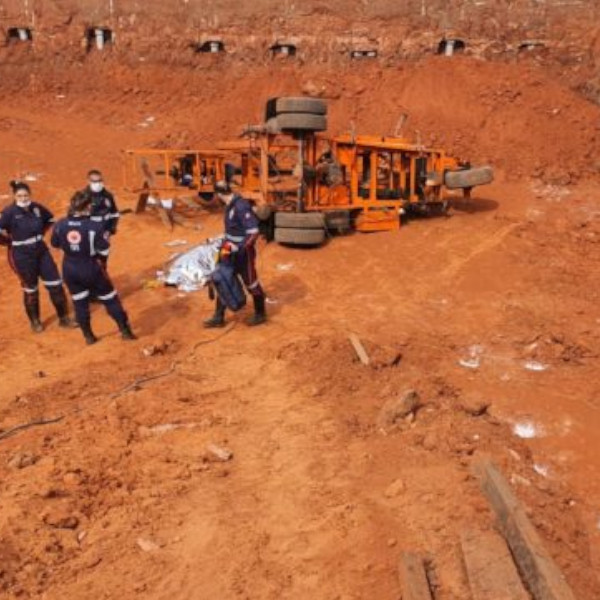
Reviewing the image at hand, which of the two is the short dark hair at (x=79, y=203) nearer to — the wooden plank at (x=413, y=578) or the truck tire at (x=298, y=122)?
the truck tire at (x=298, y=122)

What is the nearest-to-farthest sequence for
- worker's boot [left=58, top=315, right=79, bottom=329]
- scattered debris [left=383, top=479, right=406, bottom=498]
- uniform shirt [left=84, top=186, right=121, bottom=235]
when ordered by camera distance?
scattered debris [left=383, top=479, right=406, bottom=498]
uniform shirt [left=84, top=186, right=121, bottom=235]
worker's boot [left=58, top=315, right=79, bottom=329]

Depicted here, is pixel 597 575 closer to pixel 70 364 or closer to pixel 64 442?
pixel 64 442

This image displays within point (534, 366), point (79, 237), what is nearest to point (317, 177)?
point (79, 237)

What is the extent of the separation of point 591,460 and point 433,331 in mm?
2954

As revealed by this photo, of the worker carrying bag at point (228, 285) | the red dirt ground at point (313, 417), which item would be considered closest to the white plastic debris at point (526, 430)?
the red dirt ground at point (313, 417)

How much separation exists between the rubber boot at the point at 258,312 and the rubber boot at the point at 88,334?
182 centimetres

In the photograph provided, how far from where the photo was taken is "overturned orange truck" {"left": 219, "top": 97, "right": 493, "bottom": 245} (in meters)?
11.1

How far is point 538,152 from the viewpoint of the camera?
1628 centimetres

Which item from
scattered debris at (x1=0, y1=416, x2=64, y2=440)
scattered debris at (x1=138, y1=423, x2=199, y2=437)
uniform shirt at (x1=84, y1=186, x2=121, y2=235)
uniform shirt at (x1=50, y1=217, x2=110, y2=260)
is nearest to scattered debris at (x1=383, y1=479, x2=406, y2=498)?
scattered debris at (x1=138, y1=423, x2=199, y2=437)

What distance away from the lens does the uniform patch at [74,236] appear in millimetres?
7441

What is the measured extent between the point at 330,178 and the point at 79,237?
17.2 ft

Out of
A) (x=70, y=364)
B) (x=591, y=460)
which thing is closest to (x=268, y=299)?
(x=70, y=364)

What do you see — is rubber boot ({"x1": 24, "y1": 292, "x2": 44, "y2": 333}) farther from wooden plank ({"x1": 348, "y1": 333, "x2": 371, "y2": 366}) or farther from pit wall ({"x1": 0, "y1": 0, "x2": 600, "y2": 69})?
pit wall ({"x1": 0, "y1": 0, "x2": 600, "y2": 69})

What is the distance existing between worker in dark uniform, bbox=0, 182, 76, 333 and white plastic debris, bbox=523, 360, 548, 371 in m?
5.29
